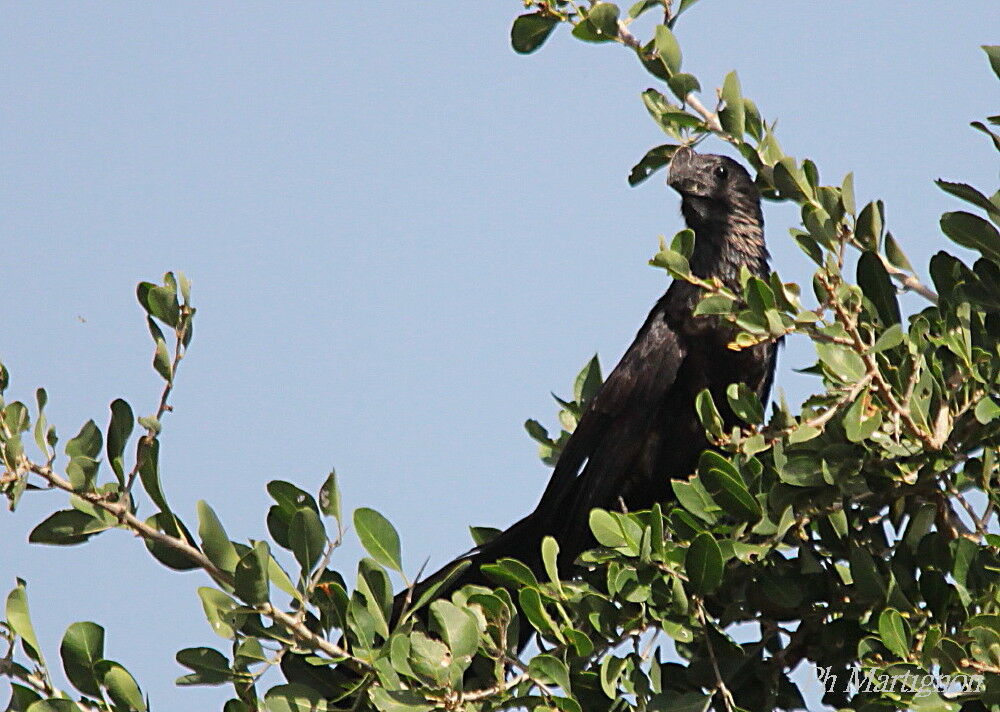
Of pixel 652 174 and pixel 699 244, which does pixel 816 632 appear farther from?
pixel 699 244

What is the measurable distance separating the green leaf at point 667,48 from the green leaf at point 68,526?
1799mm

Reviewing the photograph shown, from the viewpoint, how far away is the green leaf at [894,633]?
2254mm

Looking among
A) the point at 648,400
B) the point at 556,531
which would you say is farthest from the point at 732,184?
the point at 556,531

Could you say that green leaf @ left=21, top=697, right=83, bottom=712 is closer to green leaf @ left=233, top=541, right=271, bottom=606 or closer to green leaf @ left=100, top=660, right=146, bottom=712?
green leaf @ left=100, top=660, right=146, bottom=712

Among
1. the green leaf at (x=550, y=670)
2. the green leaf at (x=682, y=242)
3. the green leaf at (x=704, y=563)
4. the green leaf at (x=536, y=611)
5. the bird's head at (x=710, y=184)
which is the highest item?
the bird's head at (x=710, y=184)

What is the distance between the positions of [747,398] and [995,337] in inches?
20.9

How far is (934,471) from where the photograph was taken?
245cm

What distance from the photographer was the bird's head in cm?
445

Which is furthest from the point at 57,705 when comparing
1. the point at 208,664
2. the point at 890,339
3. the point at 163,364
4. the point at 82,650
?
the point at 890,339

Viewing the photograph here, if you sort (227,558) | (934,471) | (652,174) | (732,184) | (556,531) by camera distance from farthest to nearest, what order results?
(732,184), (556,531), (652,174), (934,471), (227,558)

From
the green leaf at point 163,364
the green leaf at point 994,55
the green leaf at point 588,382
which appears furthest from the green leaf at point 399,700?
the green leaf at point 588,382

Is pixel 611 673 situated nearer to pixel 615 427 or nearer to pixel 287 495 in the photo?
pixel 287 495

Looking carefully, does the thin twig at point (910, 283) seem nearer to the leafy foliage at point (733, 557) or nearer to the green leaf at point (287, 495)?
the leafy foliage at point (733, 557)

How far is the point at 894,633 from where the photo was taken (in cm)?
226
